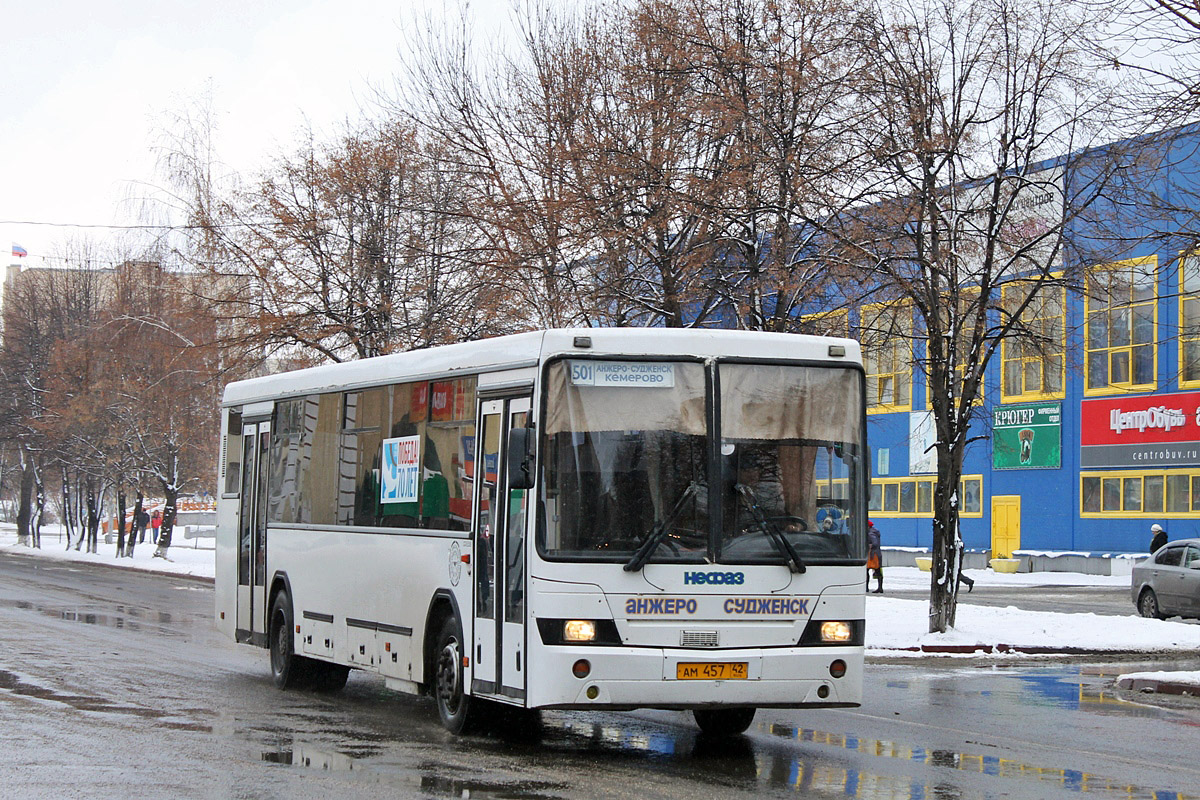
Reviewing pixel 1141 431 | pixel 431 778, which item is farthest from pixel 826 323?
pixel 1141 431

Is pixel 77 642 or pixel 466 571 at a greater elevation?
pixel 466 571

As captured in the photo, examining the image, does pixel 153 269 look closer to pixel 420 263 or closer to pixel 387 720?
pixel 420 263

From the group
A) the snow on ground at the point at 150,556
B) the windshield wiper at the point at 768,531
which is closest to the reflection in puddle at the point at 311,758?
the windshield wiper at the point at 768,531

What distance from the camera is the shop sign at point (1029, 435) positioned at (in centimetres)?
5044

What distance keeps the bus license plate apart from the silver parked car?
750 inches

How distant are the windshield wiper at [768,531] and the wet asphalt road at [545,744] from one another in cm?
139

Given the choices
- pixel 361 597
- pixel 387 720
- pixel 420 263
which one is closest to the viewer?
pixel 387 720

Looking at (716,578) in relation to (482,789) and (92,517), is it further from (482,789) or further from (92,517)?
(92,517)

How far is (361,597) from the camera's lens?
1371 centimetres

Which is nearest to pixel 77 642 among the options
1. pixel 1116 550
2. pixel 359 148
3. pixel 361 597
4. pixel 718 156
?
pixel 361 597

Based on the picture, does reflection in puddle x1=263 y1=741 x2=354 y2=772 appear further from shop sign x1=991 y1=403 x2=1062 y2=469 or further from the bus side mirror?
shop sign x1=991 y1=403 x2=1062 y2=469

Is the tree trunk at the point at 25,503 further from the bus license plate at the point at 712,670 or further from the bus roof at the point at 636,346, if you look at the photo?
the bus license plate at the point at 712,670

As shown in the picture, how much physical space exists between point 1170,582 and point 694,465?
19.6 m

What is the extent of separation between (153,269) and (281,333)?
963 centimetres
